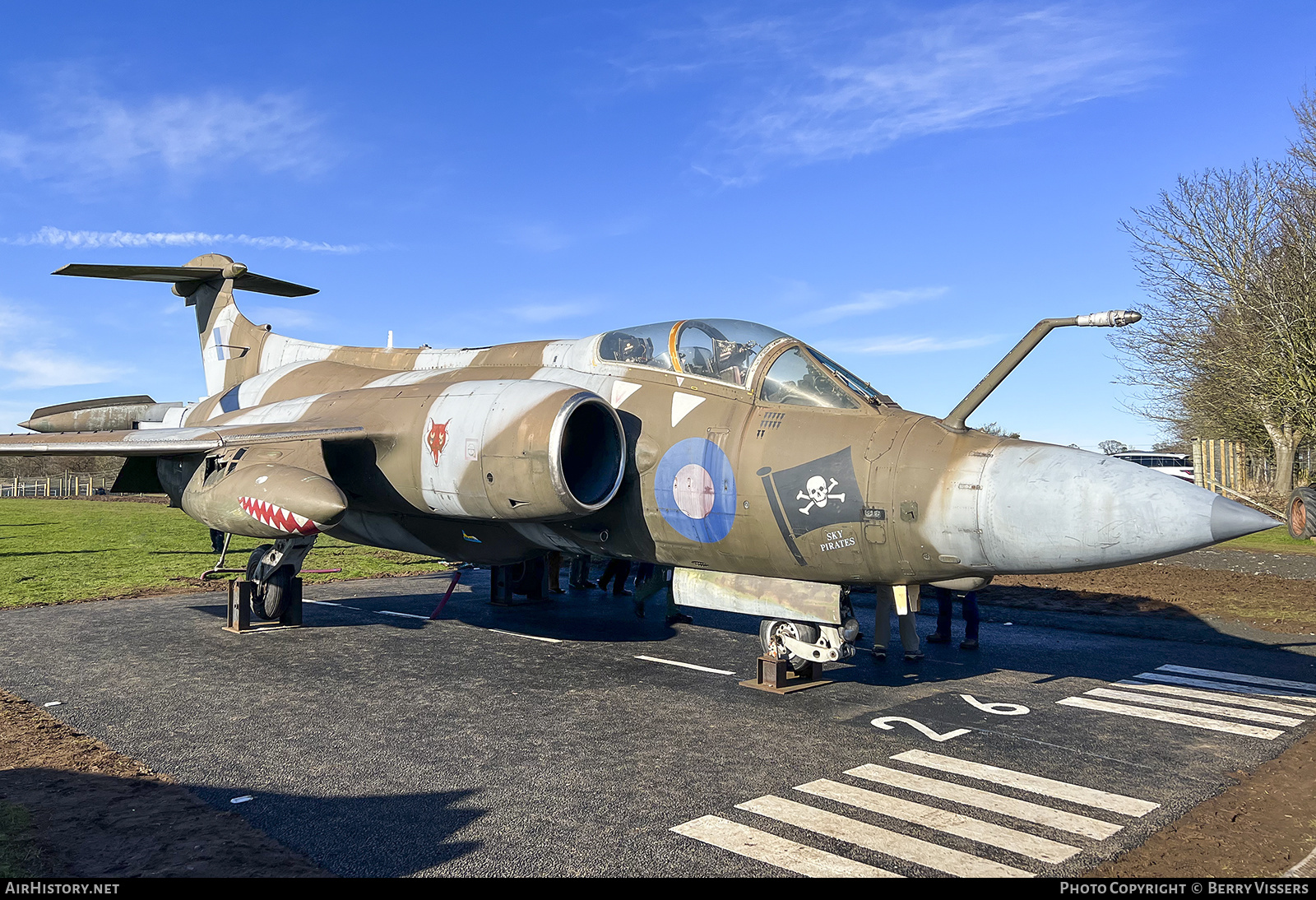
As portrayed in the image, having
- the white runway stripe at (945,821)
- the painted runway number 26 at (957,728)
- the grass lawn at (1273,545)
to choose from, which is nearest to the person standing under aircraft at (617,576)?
the painted runway number 26 at (957,728)

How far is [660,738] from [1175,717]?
15.4 ft

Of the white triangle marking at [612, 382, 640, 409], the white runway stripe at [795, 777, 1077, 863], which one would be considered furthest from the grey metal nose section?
the white triangle marking at [612, 382, 640, 409]

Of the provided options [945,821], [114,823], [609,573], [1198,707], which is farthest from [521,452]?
[609,573]

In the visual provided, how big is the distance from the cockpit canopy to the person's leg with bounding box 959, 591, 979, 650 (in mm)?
4265

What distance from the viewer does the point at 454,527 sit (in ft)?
33.7

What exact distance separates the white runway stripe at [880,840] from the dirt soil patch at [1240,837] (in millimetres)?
550

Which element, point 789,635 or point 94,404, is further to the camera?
point 94,404

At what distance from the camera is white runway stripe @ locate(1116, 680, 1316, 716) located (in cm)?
798

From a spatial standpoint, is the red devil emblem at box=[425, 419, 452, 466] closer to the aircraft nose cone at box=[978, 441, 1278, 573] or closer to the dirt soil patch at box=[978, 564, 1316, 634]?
the aircraft nose cone at box=[978, 441, 1278, 573]

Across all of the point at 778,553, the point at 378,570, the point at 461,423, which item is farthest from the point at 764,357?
the point at 378,570

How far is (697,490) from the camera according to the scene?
26.5 feet

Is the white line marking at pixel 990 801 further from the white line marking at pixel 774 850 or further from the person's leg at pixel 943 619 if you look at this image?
the person's leg at pixel 943 619

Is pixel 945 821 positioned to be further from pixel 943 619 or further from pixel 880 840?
pixel 943 619

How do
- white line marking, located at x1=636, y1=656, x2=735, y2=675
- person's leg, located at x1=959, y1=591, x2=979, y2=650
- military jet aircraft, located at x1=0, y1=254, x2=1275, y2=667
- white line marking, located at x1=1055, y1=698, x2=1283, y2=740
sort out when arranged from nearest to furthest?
military jet aircraft, located at x1=0, y1=254, x2=1275, y2=667 < white line marking, located at x1=1055, y1=698, x2=1283, y2=740 < white line marking, located at x1=636, y1=656, x2=735, y2=675 < person's leg, located at x1=959, y1=591, x2=979, y2=650
